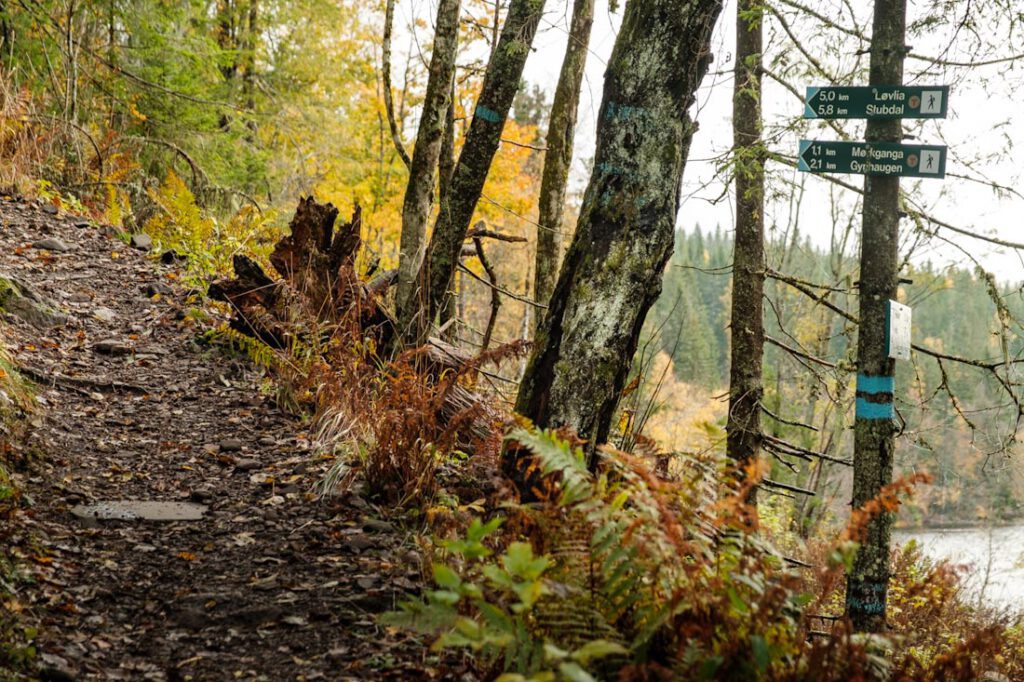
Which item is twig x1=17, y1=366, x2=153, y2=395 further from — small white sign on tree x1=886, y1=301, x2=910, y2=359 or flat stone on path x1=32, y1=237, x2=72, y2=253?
small white sign on tree x1=886, y1=301, x2=910, y2=359

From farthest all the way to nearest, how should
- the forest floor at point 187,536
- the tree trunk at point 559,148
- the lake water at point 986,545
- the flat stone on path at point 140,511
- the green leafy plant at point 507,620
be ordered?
the lake water at point 986,545 → the tree trunk at point 559,148 → the flat stone on path at point 140,511 → the forest floor at point 187,536 → the green leafy plant at point 507,620

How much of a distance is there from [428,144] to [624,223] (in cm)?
269

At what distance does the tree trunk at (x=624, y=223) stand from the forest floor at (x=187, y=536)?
98 cm

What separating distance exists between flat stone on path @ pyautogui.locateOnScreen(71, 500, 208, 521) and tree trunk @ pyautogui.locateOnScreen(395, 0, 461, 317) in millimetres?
2241

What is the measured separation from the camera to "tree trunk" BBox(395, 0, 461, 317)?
18.1ft

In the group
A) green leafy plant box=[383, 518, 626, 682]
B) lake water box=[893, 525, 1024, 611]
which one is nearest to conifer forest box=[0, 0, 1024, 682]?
green leafy plant box=[383, 518, 626, 682]

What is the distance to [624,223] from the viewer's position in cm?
326

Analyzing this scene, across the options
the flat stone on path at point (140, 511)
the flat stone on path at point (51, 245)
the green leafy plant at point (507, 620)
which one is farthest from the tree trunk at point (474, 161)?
the flat stone on path at point (51, 245)

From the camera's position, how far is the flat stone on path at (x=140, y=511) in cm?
356

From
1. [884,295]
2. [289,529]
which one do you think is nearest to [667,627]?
[289,529]

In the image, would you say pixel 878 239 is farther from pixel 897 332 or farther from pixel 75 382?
pixel 75 382

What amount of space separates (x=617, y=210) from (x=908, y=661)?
204 cm

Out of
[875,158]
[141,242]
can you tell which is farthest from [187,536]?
[141,242]

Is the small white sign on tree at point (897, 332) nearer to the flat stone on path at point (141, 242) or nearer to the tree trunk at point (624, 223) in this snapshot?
the tree trunk at point (624, 223)
